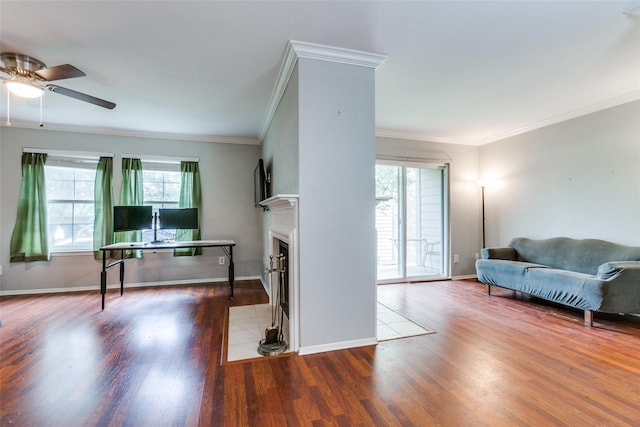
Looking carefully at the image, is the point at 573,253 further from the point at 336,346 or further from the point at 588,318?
the point at 336,346

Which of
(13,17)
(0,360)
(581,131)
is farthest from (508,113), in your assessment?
(0,360)

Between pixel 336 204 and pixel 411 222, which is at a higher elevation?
pixel 336 204

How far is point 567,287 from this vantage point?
3006mm

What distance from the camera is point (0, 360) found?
2160 millimetres

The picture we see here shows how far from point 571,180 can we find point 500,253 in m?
1.33

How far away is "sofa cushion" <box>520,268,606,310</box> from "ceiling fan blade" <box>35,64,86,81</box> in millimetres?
4917

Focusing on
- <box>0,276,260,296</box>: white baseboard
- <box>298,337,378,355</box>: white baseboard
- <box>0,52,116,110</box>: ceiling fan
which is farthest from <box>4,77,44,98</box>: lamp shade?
<box>298,337,378,355</box>: white baseboard

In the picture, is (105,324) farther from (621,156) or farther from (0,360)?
(621,156)

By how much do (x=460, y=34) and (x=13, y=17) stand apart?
3150 millimetres

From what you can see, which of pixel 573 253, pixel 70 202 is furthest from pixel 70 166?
pixel 573 253

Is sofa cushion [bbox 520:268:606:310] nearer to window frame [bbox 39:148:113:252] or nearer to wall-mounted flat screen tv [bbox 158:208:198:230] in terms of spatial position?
wall-mounted flat screen tv [bbox 158:208:198:230]

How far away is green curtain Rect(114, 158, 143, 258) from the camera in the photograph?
Answer: 14.3ft

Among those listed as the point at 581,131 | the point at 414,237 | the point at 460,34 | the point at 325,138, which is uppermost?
the point at 460,34

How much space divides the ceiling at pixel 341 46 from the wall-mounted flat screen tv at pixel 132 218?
128cm
